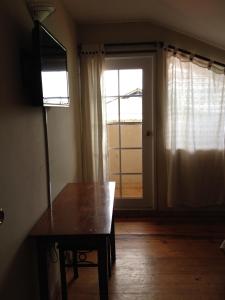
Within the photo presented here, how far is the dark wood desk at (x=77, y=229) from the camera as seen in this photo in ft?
5.28

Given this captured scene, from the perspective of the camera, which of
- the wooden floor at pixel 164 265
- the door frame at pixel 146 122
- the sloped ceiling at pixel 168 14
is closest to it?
the wooden floor at pixel 164 265

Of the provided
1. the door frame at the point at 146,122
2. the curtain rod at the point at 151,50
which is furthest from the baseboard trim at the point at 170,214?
the curtain rod at the point at 151,50

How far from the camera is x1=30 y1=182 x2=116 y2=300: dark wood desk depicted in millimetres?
1610

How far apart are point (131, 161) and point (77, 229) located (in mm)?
2150

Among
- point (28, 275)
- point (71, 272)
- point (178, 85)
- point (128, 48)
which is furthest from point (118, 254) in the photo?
point (128, 48)

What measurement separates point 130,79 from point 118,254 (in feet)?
6.66

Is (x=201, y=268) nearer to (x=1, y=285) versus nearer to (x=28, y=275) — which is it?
(x=28, y=275)

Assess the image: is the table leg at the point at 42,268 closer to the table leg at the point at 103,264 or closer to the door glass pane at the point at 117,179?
the table leg at the point at 103,264

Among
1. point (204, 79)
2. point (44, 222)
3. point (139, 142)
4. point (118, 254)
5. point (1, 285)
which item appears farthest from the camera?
point (139, 142)

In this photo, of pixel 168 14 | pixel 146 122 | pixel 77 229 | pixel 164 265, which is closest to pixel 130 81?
pixel 146 122

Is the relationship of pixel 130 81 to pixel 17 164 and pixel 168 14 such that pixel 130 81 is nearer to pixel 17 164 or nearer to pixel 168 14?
pixel 168 14

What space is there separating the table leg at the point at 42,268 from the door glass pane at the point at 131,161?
7.08ft

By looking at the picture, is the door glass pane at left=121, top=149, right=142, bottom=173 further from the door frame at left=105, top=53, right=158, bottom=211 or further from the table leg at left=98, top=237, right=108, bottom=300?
the table leg at left=98, top=237, right=108, bottom=300

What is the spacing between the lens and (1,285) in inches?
49.9
